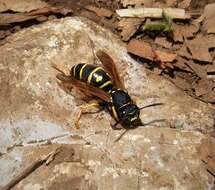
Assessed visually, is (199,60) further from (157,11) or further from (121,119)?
(121,119)

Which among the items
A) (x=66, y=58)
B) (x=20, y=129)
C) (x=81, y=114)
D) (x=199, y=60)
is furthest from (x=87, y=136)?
(x=199, y=60)

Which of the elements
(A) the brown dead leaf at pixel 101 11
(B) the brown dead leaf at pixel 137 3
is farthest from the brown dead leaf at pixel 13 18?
(B) the brown dead leaf at pixel 137 3

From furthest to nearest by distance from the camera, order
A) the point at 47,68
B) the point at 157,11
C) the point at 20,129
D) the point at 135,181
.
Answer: the point at 157,11
the point at 47,68
the point at 20,129
the point at 135,181

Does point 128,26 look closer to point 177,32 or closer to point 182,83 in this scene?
point 177,32

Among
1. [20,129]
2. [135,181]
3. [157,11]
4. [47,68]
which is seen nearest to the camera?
[135,181]

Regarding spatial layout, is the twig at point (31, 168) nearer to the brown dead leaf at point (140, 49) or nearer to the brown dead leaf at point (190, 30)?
the brown dead leaf at point (140, 49)

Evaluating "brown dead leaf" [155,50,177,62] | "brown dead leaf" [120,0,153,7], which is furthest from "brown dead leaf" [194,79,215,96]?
"brown dead leaf" [120,0,153,7]

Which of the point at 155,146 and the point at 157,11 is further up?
the point at 157,11
